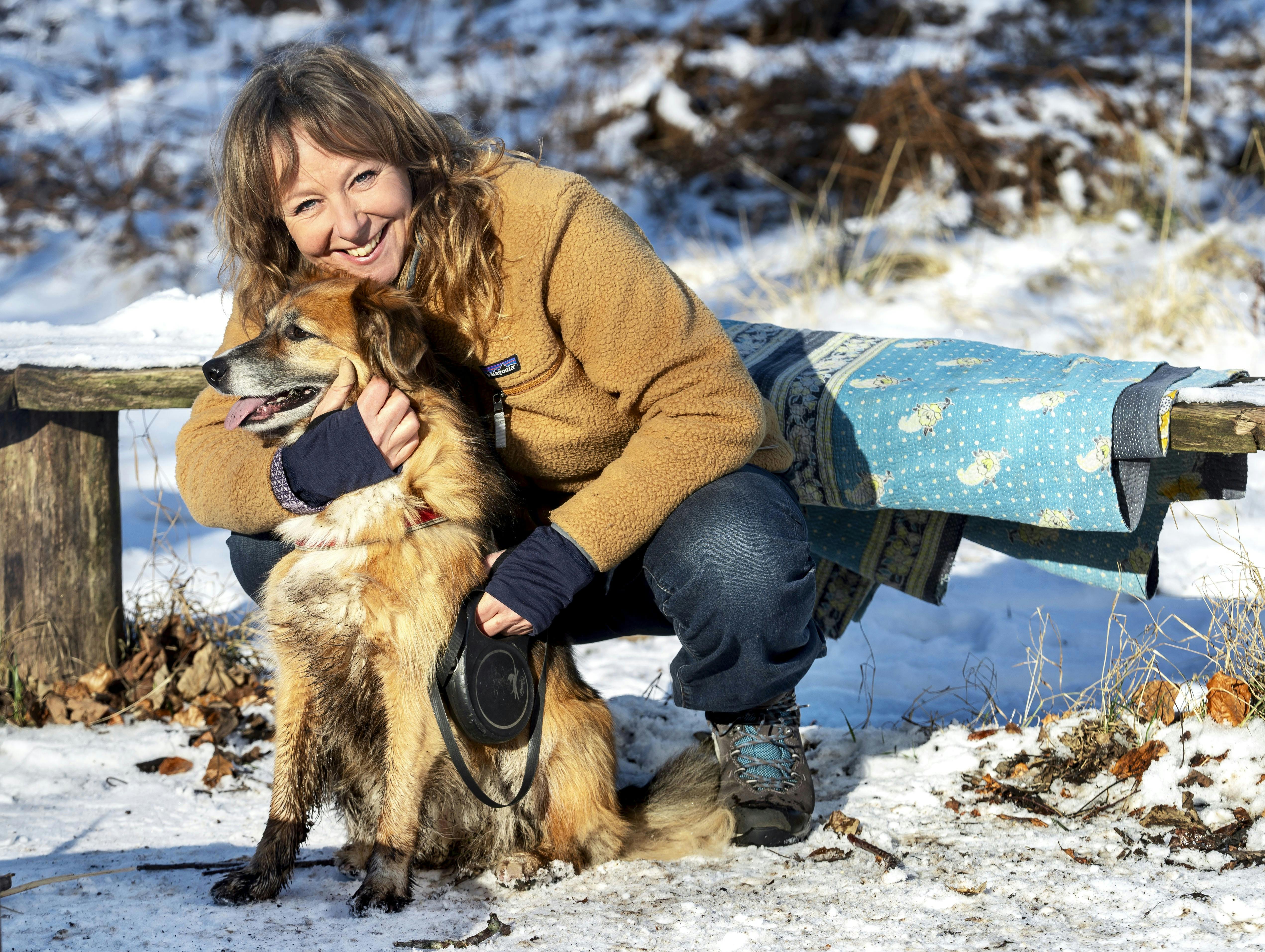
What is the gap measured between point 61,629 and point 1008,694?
2.72 m

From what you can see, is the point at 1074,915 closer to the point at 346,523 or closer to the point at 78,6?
the point at 346,523

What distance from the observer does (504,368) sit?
2.20 m

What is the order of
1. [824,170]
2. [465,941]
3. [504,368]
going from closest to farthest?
[465,941], [504,368], [824,170]

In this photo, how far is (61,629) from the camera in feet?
9.65

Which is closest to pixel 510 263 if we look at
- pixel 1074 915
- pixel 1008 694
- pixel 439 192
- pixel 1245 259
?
pixel 439 192

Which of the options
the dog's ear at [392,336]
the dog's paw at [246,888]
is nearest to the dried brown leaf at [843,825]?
the dog's paw at [246,888]

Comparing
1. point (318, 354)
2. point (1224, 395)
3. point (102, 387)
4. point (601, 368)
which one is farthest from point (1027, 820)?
point (102, 387)

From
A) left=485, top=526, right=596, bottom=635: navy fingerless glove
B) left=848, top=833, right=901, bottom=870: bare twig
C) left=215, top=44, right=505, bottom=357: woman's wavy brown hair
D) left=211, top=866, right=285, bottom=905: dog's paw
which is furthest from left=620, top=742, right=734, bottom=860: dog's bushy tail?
left=215, top=44, right=505, bottom=357: woman's wavy brown hair

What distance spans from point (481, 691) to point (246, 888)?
581mm

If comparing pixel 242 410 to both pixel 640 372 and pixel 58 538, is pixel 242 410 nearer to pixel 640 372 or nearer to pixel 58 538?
pixel 640 372

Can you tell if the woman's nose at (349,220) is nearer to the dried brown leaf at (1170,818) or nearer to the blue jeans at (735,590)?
A: the blue jeans at (735,590)

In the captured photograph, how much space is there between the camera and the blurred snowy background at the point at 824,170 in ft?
13.0

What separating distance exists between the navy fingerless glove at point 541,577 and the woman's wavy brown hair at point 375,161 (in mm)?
465

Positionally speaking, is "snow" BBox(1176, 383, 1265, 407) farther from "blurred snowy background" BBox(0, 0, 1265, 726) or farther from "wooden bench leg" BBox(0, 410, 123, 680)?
"wooden bench leg" BBox(0, 410, 123, 680)
